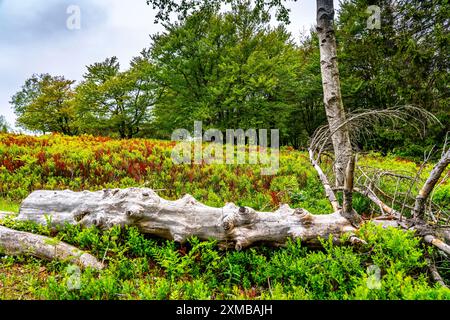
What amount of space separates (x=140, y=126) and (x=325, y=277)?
23.9 m

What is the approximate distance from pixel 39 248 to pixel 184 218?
1.87m

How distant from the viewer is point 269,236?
3.64 m

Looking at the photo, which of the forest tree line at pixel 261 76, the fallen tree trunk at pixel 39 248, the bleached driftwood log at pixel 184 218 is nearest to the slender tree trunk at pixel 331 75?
the bleached driftwood log at pixel 184 218

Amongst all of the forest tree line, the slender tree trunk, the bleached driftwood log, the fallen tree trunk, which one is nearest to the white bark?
the bleached driftwood log

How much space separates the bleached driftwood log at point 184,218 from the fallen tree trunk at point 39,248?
373 millimetres

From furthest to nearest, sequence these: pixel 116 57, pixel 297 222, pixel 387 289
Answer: pixel 116 57 → pixel 297 222 → pixel 387 289

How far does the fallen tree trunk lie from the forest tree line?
12.9 m

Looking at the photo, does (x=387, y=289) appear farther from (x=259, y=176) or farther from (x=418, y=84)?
(x=418, y=84)

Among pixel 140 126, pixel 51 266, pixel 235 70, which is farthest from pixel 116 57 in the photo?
pixel 51 266

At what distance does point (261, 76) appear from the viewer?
1752 centimetres

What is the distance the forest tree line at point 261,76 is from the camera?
575 inches

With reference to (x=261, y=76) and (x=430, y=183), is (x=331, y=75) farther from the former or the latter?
(x=261, y=76)

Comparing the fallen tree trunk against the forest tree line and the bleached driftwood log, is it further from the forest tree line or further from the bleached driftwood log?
the forest tree line
